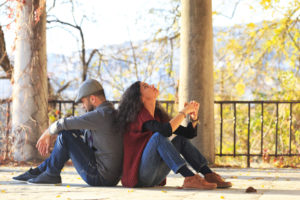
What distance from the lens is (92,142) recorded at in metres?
3.66

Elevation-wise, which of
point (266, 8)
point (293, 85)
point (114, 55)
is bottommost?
point (293, 85)

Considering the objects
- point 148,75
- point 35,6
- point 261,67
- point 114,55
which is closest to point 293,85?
point 261,67

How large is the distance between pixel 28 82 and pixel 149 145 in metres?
3.64

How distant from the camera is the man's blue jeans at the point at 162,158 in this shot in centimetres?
329

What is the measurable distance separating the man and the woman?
4.2 inches

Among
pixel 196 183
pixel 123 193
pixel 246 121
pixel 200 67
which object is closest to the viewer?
pixel 123 193

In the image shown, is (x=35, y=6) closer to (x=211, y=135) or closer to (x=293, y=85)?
(x=211, y=135)

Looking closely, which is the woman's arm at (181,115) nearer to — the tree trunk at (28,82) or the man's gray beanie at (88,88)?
the man's gray beanie at (88,88)

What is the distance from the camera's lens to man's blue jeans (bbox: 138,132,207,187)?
3.29 m

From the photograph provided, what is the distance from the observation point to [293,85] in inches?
374

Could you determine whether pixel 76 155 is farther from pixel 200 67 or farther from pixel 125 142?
pixel 200 67

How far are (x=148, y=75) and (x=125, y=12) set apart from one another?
1.97 metres

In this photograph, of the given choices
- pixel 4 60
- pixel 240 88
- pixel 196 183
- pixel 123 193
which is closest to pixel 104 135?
pixel 123 193

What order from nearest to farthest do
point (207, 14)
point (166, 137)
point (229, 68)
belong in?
point (166, 137)
point (207, 14)
point (229, 68)
